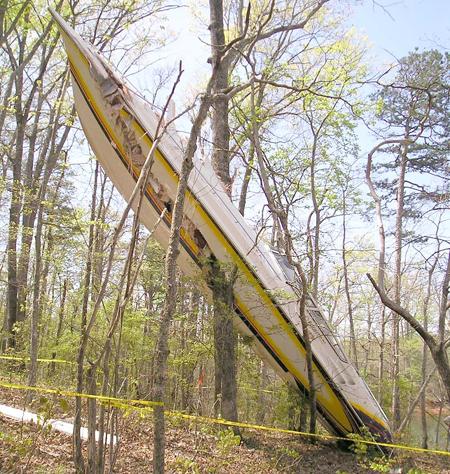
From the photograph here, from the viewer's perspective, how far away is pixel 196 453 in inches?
224

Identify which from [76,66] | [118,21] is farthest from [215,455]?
[118,21]

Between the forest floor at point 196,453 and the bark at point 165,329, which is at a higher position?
the bark at point 165,329

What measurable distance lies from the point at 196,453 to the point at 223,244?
3.73 meters

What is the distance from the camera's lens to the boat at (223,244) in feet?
27.1

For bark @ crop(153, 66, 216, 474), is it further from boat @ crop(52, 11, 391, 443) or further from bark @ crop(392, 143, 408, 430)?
bark @ crop(392, 143, 408, 430)

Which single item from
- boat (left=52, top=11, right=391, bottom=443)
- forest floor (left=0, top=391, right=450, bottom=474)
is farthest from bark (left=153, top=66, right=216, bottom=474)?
boat (left=52, top=11, right=391, bottom=443)

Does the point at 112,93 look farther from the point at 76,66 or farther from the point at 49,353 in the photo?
the point at 49,353

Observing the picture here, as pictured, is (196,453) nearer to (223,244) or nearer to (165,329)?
(165,329)

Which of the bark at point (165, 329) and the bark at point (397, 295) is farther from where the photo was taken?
the bark at point (397, 295)

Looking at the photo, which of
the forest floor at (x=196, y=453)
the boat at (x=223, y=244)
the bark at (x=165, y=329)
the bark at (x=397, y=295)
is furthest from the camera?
the bark at (x=397, y=295)

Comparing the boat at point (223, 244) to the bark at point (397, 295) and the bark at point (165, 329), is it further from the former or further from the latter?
the bark at point (397, 295)

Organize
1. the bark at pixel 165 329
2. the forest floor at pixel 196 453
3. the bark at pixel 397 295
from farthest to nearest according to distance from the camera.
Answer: the bark at pixel 397 295 → the forest floor at pixel 196 453 → the bark at pixel 165 329

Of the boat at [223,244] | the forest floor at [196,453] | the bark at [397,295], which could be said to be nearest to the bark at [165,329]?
the forest floor at [196,453]

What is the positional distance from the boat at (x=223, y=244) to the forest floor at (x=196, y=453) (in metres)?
1.01
